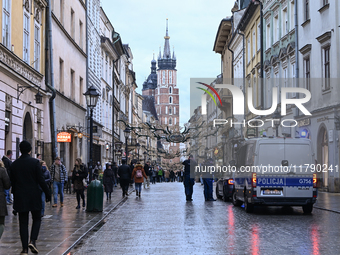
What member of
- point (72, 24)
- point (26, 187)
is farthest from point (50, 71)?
point (26, 187)

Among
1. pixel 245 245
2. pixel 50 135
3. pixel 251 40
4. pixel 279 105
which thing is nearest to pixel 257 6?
pixel 251 40

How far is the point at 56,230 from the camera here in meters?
13.0

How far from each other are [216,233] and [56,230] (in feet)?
11.2

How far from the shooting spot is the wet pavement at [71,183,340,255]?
33.7 feet

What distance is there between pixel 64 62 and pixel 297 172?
63.6ft

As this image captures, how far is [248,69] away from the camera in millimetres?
49531

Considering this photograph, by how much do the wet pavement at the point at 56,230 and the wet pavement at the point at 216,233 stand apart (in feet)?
1.24

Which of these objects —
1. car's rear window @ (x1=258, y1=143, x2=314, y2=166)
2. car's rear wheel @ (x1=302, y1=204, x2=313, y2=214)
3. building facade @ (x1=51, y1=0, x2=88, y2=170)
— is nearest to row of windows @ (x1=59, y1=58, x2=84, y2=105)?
building facade @ (x1=51, y1=0, x2=88, y2=170)

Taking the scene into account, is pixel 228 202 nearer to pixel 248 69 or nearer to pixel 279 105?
pixel 279 105

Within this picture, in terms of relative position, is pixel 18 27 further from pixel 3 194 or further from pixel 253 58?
pixel 253 58

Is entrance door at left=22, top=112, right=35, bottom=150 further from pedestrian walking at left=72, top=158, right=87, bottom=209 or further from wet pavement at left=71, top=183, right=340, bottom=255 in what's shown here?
wet pavement at left=71, top=183, right=340, bottom=255

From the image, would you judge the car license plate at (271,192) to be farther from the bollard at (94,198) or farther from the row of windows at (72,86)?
the row of windows at (72,86)

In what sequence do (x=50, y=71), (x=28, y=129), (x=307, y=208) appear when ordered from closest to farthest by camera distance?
(x=307, y=208), (x=28, y=129), (x=50, y=71)

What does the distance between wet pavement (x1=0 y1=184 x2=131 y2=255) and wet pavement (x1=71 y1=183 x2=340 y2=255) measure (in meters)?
0.38
